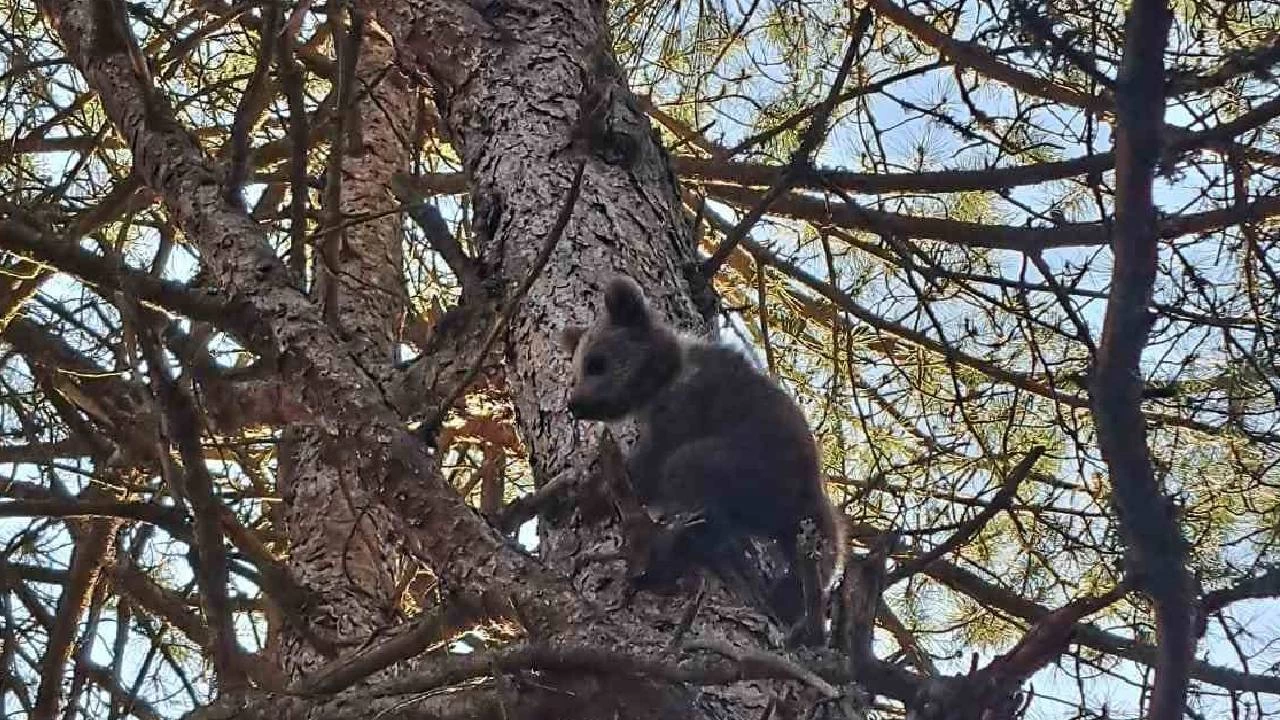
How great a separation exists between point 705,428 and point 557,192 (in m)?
0.67

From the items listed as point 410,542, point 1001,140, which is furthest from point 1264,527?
point 410,542

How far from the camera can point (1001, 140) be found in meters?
4.14

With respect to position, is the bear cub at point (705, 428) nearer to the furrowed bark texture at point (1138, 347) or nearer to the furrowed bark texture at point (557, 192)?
the furrowed bark texture at point (557, 192)

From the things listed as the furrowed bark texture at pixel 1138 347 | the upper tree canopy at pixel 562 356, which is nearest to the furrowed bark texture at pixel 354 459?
the upper tree canopy at pixel 562 356

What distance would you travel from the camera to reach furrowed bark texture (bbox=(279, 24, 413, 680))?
3266 mm

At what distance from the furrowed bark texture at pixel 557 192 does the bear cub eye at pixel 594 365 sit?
9cm

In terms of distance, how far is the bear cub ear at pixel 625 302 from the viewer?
2.84 metres

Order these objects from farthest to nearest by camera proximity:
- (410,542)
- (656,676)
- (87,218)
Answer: (87,218), (410,542), (656,676)

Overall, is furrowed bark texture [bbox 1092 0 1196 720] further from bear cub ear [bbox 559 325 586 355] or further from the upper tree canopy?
bear cub ear [bbox 559 325 586 355]

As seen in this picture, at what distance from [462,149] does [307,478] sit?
3.98 feet

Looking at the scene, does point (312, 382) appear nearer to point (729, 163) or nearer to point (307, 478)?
point (307, 478)

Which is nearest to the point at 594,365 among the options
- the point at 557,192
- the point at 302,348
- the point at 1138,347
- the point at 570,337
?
the point at 570,337

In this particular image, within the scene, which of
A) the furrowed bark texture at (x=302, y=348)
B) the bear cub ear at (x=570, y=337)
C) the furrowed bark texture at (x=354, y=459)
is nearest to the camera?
the furrowed bark texture at (x=302, y=348)

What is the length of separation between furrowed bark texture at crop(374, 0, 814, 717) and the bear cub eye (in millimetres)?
86
